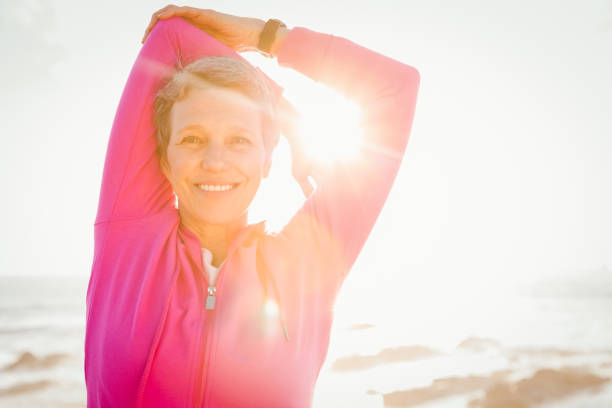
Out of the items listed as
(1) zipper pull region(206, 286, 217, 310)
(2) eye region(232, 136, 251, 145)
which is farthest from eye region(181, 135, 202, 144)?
(1) zipper pull region(206, 286, 217, 310)

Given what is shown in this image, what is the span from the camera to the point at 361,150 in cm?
190

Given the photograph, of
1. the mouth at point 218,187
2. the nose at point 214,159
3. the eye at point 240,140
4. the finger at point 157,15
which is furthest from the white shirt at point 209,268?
the finger at point 157,15

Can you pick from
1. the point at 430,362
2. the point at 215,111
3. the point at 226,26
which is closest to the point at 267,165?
the point at 215,111

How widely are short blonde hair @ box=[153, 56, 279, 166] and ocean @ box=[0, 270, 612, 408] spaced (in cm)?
771

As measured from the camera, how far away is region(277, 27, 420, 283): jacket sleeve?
1.83 meters

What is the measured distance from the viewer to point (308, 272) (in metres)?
1.78

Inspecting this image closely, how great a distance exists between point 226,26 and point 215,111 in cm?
67

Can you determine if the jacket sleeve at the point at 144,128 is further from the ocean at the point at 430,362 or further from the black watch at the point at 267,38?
the ocean at the point at 430,362

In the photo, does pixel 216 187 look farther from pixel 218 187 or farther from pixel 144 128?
pixel 144 128

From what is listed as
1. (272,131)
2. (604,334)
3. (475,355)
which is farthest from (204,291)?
(604,334)

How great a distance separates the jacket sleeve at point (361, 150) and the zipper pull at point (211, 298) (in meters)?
0.40

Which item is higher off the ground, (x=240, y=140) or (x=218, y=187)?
(x=240, y=140)

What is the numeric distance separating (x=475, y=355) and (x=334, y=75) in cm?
1373

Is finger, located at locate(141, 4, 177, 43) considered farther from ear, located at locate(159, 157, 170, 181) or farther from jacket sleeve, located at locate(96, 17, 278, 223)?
ear, located at locate(159, 157, 170, 181)
